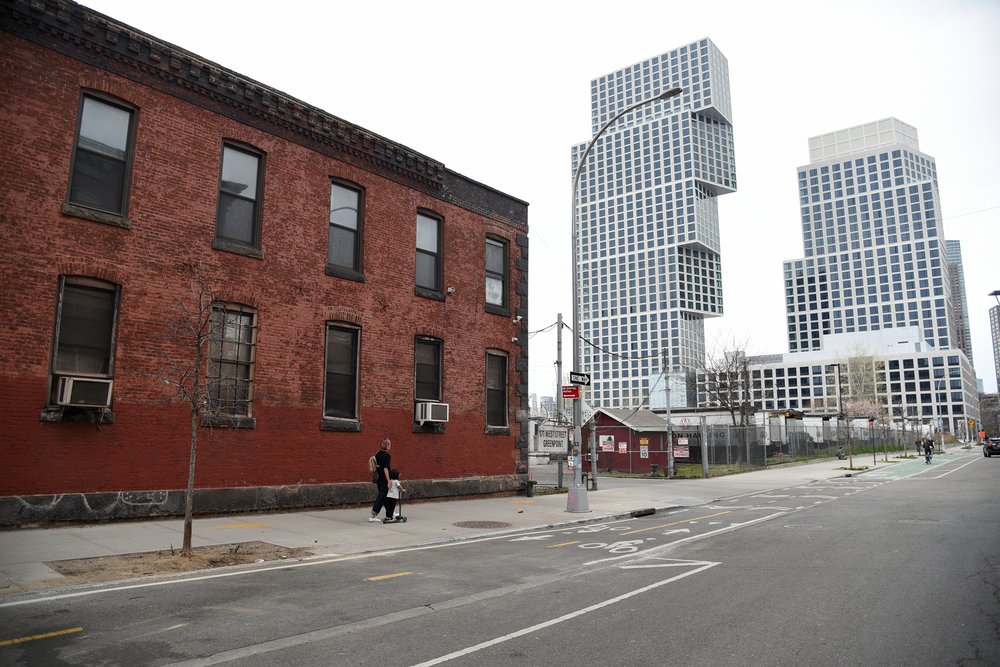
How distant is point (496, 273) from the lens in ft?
69.2

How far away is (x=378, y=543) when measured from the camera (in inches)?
441

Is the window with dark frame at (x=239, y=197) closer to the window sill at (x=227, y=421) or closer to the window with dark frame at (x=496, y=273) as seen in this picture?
the window sill at (x=227, y=421)

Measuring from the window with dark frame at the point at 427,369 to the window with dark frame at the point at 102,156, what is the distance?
8014mm

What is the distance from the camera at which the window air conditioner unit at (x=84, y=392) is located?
37.1ft

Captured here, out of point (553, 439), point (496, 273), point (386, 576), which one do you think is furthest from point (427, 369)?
point (386, 576)

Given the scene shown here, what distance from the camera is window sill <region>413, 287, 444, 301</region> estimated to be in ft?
60.0

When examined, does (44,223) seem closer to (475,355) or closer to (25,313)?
(25,313)

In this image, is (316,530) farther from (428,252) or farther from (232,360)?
(428,252)

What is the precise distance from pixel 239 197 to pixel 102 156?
283 centimetres

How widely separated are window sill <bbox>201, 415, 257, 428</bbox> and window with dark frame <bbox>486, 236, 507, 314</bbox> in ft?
28.1

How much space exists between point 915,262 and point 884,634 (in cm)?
21795

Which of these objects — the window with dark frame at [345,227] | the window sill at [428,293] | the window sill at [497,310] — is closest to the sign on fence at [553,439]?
the window sill at [497,310]

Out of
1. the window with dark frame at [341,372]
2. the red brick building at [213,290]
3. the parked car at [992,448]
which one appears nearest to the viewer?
the red brick building at [213,290]

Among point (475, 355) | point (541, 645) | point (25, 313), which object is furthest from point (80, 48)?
point (541, 645)
